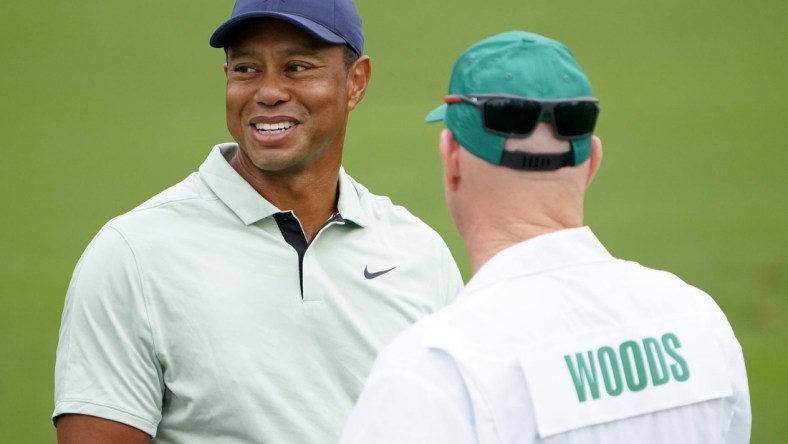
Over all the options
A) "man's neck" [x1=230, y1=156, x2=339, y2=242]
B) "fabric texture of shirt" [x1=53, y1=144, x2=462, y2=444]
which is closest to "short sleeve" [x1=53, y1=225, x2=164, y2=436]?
"fabric texture of shirt" [x1=53, y1=144, x2=462, y2=444]

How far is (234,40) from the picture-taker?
2.91 metres

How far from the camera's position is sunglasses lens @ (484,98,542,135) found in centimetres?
197

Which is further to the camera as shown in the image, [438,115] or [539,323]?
[438,115]

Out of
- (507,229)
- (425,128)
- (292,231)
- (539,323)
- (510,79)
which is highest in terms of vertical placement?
(510,79)

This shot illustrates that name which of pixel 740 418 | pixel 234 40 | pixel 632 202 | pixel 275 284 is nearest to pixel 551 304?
pixel 740 418

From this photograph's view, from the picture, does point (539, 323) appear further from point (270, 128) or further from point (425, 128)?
point (425, 128)

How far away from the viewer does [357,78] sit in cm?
317

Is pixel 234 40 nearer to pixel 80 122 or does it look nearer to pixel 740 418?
pixel 740 418

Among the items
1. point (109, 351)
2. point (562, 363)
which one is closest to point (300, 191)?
point (109, 351)

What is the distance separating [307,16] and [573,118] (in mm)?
1036

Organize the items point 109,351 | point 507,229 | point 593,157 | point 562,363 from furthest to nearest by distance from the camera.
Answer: point 109,351, point 593,157, point 507,229, point 562,363

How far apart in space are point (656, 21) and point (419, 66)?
2.38m

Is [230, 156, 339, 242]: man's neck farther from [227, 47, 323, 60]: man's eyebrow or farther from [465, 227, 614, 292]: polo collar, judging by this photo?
[465, 227, 614, 292]: polo collar

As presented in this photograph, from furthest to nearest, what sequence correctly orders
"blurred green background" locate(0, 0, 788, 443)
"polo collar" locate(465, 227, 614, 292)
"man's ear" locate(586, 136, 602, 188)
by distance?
"blurred green background" locate(0, 0, 788, 443)
"man's ear" locate(586, 136, 602, 188)
"polo collar" locate(465, 227, 614, 292)
